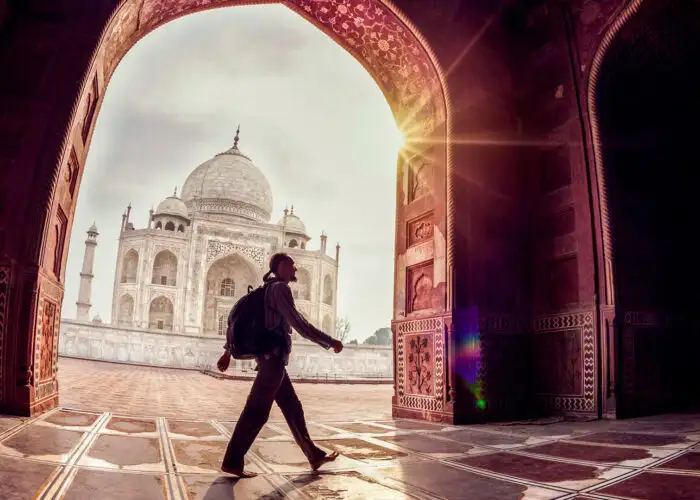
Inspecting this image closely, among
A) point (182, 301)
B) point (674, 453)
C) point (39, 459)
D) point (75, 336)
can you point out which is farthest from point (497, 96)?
point (182, 301)

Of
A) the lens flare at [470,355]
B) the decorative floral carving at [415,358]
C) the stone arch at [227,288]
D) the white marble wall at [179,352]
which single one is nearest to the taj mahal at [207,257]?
the stone arch at [227,288]

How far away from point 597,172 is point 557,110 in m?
0.99

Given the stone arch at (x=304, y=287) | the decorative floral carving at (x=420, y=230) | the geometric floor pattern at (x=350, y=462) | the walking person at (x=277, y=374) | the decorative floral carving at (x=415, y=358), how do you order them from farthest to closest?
the stone arch at (x=304, y=287), the decorative floral carving at (x=420, y=230), the decorative floral carving at (x=415, y=358), the walking person at (x=277, y=374), the geometric floor pattern at (x=350, y=462)

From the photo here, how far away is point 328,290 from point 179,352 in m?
18.9

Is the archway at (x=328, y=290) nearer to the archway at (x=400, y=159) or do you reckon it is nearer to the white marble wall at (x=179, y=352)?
the white marble wall at (x=179, y=352)

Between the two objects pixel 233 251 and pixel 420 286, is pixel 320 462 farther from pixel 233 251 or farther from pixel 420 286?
pixel 233 251

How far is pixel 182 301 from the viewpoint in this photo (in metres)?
30.1

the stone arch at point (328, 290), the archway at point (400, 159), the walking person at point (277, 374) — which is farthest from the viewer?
the stone arch at point (328, 290)

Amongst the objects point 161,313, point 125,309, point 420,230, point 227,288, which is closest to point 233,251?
point 227,288

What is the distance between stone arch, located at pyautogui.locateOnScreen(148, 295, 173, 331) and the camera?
102 ft

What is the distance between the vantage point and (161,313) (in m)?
31.3

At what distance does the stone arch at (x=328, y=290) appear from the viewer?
35438mm

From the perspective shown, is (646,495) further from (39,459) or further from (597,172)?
(597,172)

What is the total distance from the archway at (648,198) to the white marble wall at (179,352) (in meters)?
12.2
